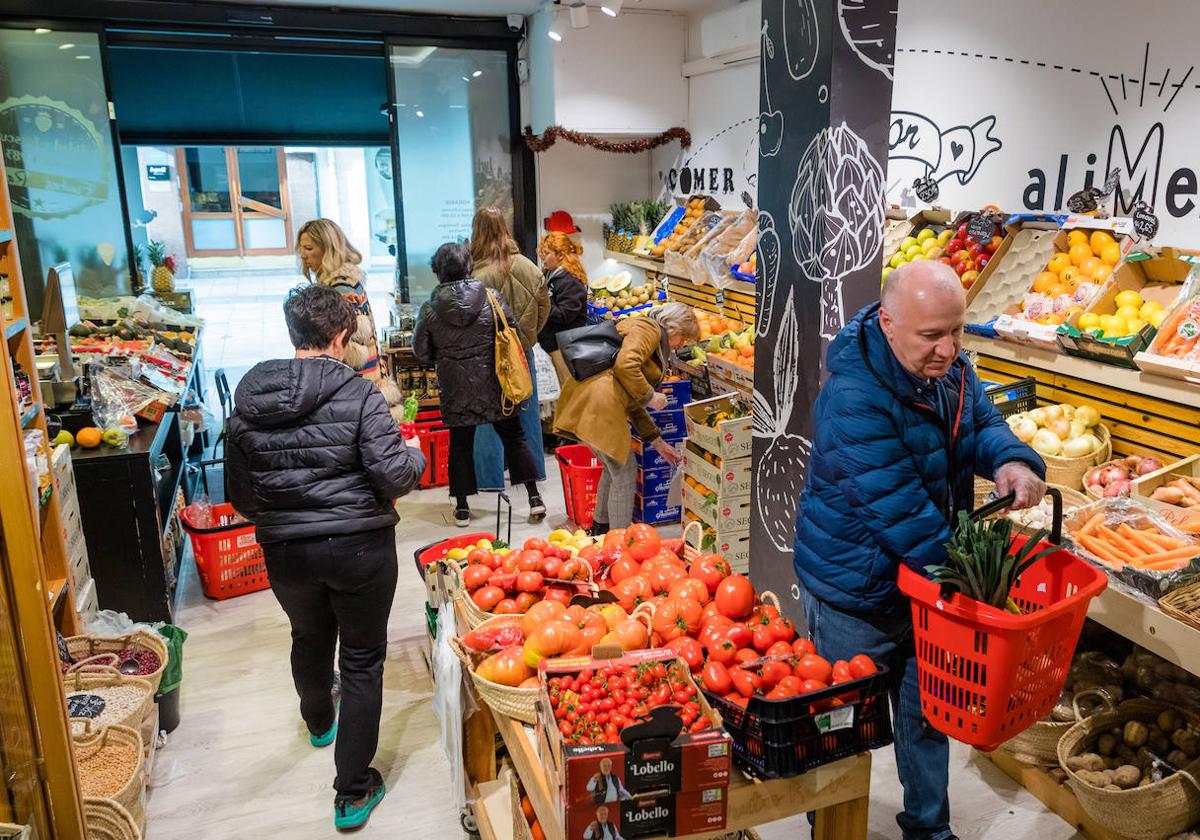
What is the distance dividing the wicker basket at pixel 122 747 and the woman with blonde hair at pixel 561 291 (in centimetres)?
352

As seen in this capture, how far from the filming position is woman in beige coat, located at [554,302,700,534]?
499 cm

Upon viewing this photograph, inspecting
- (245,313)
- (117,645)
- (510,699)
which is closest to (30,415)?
(117,645)

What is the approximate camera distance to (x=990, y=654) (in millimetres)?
2141

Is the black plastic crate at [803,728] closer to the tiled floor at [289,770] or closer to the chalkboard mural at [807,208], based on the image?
the tiled floor at [289,770]

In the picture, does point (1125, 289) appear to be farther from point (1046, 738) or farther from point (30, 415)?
point (30, 415)

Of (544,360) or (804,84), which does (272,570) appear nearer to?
(804,84)

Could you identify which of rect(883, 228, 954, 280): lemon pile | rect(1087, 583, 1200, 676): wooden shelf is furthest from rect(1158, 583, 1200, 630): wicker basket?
rect(883, 228, 954, 280): lemon pile

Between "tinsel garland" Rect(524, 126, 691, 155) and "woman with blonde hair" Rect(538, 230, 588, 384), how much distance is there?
1.29 metres

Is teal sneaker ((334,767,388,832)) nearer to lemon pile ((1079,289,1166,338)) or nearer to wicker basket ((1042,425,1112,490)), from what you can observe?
wicker basket ((1042,425,1112,490))

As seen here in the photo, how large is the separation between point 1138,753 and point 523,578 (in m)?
2.14

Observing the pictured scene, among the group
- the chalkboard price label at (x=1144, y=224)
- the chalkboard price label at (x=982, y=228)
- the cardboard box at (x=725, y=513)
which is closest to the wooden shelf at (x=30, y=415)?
the cardboard box at (x=725, y=513)

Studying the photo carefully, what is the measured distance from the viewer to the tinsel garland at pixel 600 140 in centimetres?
775

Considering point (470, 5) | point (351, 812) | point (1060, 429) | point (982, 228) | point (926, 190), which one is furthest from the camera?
point (470, 5)

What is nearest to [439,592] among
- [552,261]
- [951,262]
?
[951,262]
